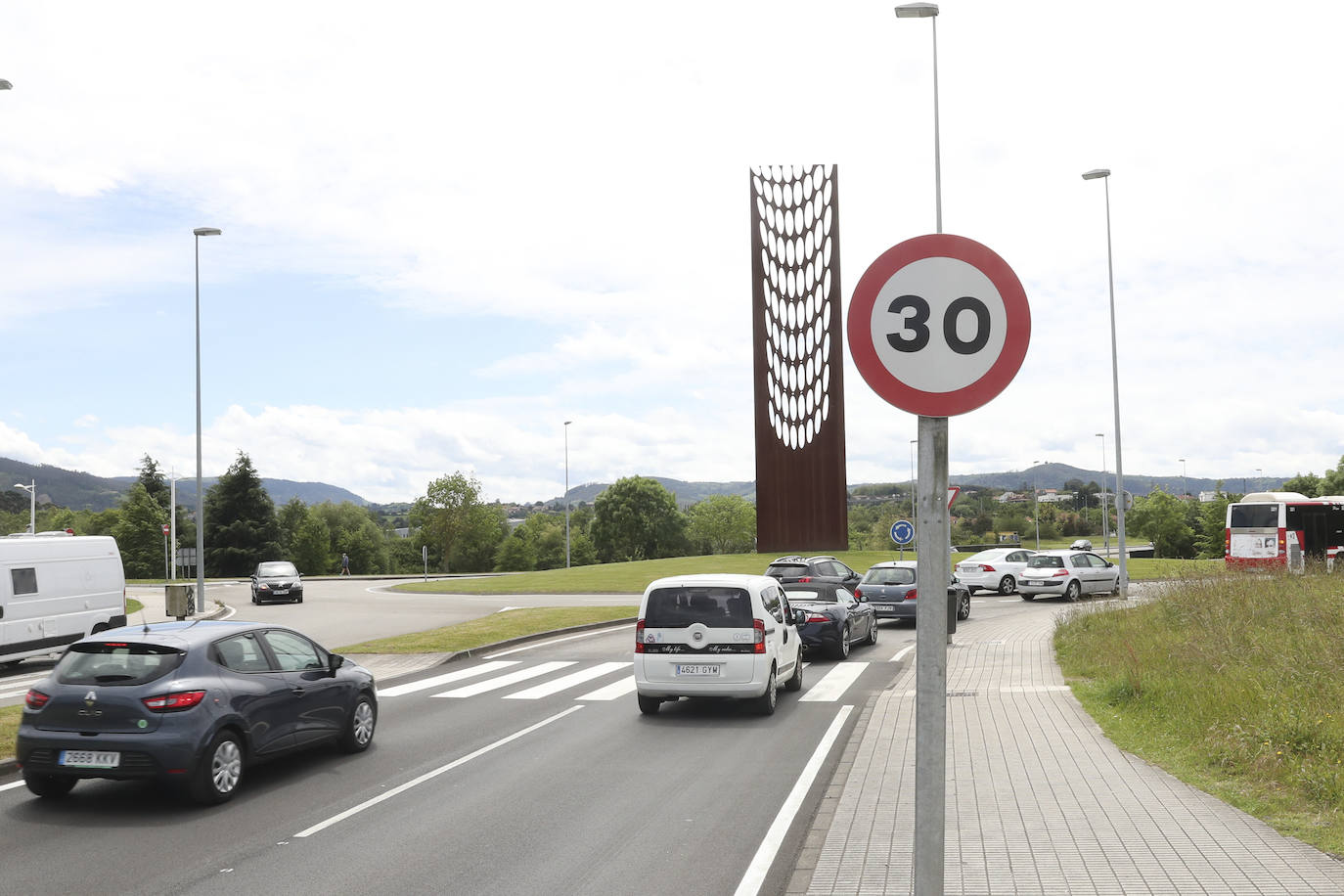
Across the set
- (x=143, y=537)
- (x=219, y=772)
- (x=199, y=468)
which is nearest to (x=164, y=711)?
(x=219, y=772)

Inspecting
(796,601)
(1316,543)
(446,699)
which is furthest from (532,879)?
(1316,543)

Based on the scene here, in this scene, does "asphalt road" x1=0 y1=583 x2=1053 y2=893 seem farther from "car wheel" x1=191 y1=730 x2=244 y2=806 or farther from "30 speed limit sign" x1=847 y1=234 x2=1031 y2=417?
"30 speed limit sign" x1=847 y1=234 x2=1031 y2=417

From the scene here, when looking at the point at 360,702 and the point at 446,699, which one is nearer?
the point at 360,702

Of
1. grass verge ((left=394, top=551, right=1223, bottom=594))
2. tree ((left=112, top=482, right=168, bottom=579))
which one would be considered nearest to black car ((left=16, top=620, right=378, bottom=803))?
grass verge ((left=394, top=551, right=1223, bottom=594))

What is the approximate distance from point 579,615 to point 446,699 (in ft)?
47.1

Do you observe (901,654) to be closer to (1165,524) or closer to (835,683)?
(835,683)

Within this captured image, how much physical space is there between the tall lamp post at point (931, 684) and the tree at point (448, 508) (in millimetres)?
95361

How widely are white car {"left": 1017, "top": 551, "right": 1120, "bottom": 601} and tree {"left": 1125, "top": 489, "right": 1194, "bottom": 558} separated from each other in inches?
3180

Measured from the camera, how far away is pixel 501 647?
22.1 meters

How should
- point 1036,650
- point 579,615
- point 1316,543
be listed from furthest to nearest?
point 1316,543 < point 579,615 < point 1036,650

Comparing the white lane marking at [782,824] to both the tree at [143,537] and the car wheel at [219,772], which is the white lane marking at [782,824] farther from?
the tree at [143,537]

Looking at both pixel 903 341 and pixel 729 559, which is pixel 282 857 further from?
pixel 729 559

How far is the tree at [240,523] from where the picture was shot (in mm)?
86812

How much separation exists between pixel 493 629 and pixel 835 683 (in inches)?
440
